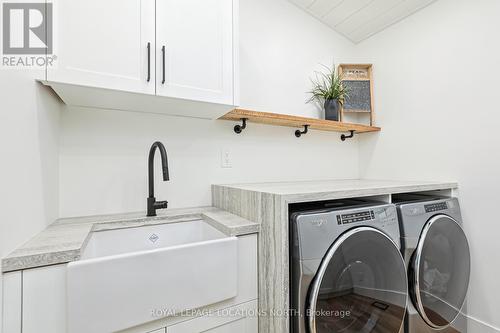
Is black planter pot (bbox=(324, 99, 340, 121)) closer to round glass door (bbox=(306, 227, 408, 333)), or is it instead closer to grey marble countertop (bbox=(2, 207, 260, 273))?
round glass door (bbox=(306, 227, 408, 333))

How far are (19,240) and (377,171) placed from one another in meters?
2.44

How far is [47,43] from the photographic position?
3.00 ft

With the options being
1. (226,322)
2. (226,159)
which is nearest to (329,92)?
(226,159)

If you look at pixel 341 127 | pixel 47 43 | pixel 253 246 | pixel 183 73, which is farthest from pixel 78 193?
pixel 341 127

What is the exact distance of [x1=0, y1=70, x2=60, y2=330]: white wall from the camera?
72 cm

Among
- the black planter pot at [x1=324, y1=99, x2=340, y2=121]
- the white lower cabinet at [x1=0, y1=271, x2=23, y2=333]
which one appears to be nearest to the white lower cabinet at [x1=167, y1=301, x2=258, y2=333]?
the white lower cabinet at [x1=0, y1=271, x2=23, y2=333]

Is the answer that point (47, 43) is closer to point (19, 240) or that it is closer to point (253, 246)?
point (19, 240)

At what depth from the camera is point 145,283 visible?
83 centimetres

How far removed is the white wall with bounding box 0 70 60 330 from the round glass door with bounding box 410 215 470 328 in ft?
5.86

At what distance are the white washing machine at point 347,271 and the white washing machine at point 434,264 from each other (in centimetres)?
12

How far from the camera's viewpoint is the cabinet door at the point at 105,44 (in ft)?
3.05

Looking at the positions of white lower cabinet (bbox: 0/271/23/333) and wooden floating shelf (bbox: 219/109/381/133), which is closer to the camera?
white lower cabinet (bbox: 0/271/23/333)

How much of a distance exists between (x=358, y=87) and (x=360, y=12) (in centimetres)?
61

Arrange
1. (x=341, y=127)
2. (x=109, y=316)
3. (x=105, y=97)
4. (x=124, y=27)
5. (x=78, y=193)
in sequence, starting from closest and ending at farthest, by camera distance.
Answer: (x=109, y=316) < (x=124, y=27) < (x=105, y=97) < (x=78, y=193) < (x=341, y=127)
